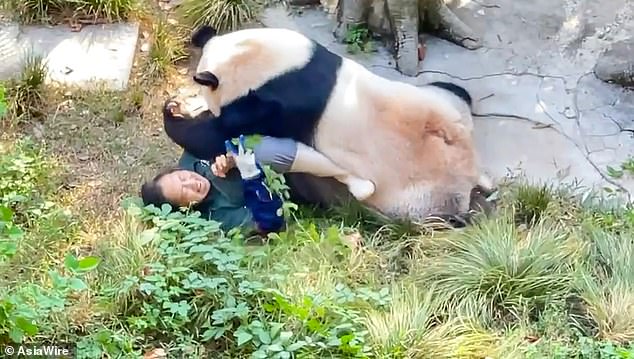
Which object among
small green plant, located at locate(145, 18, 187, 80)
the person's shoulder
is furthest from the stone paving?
the person's shoulder

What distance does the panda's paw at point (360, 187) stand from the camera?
172 inches

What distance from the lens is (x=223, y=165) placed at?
4387 millimetres

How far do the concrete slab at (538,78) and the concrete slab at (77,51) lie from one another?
838 mm

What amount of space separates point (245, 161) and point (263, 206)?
0.21 meters

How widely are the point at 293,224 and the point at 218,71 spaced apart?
0.71 metres

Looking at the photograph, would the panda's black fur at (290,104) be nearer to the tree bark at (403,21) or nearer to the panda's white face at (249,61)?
the panda's white face at (249,61)

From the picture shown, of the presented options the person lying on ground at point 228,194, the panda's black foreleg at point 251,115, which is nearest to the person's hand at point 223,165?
the person lying on ground at point 228,194

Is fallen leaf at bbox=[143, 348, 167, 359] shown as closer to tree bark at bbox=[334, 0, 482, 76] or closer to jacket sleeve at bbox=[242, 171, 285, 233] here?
jacket sleeve at bbox=[242, 171, 285, 233]

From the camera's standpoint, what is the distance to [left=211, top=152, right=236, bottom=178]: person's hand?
4.36 meters

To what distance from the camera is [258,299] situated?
379 cm

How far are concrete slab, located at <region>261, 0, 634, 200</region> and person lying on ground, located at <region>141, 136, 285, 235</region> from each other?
3.86 feet

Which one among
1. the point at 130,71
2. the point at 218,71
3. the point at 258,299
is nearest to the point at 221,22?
the point at 130,71

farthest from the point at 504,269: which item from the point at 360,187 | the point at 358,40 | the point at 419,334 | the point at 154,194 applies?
the point at 358,40

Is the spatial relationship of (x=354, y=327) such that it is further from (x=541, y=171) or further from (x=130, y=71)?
(x=130, y=71)
